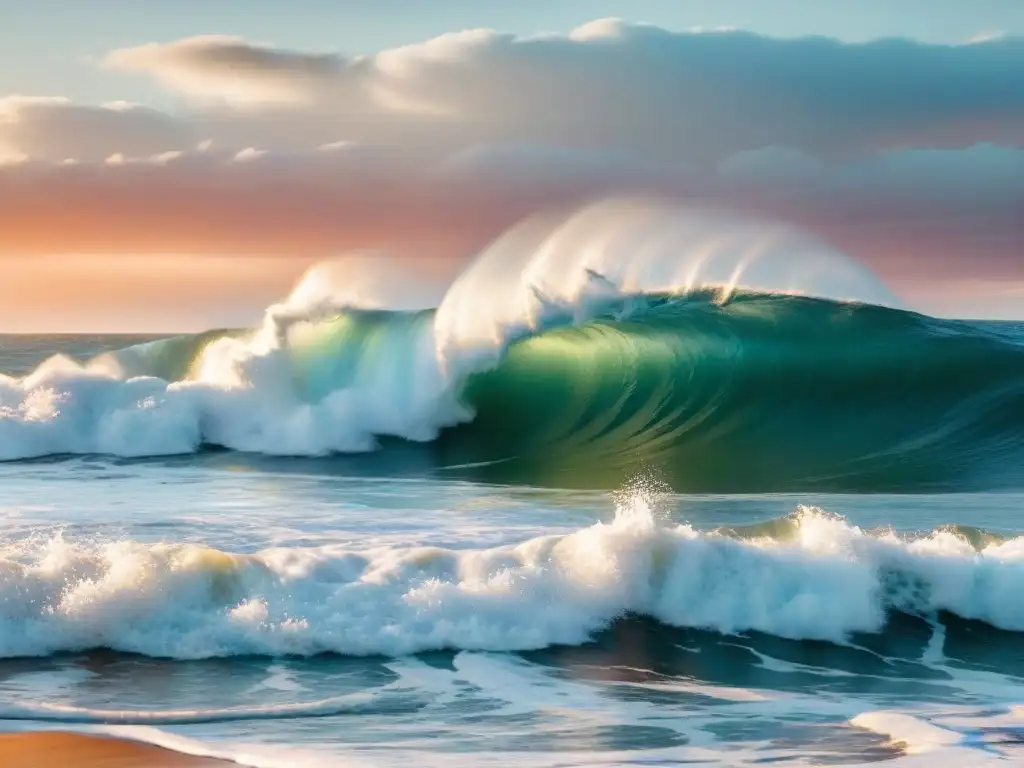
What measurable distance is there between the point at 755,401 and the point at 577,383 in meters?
2.26

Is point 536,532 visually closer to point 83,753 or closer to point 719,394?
point 83,753

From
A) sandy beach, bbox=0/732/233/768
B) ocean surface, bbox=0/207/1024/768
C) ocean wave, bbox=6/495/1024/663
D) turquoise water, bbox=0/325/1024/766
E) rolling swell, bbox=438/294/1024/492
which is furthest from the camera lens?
rolling swell, bbox=438/294/1024/492

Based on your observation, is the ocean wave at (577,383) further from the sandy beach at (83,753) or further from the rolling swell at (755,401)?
the sandy beach at (83,753)

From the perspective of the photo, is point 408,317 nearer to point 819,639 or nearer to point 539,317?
point 539,317

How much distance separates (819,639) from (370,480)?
6.43 metres

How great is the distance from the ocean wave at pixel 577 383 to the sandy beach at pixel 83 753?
8157mm

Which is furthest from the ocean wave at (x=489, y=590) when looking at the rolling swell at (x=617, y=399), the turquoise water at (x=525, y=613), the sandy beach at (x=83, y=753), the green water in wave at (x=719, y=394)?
the rolling swell at (x=617, y=399)

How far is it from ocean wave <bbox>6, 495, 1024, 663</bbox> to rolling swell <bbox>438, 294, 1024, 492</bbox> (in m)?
4.28

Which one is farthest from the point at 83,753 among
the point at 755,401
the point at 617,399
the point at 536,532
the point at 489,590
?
the point at 755,401

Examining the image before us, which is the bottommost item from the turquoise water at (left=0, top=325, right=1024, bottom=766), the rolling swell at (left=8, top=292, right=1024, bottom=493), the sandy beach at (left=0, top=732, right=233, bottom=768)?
the sandy beach at (left=0, top=732, right=233, bottom=768)

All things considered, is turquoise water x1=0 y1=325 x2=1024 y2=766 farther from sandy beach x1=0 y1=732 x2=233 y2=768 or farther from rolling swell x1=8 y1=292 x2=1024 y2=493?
rolling swell x1=8 y1=292 x2=1024 y2=493

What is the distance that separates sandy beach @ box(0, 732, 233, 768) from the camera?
479cm

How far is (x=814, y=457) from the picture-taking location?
13898 millimetres

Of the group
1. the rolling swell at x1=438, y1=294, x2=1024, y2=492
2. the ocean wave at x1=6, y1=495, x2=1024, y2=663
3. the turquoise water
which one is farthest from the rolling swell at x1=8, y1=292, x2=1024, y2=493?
the ocean wave at x1=6, y1=495, x2=1024, y2=663
